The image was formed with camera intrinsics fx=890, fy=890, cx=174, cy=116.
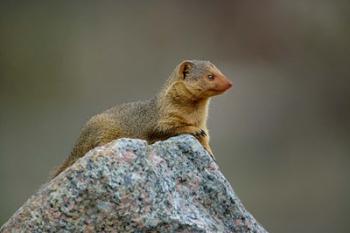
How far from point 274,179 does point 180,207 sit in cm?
410

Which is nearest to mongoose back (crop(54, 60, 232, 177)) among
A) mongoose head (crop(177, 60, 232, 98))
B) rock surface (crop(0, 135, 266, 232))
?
mongoose head (crop(177, 60, 232, 98))

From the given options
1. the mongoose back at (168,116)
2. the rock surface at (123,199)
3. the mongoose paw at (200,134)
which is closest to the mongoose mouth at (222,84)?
the mongoose back at (168,116)

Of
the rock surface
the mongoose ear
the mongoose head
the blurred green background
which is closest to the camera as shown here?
the rock surface

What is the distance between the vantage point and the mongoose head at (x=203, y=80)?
149 inches

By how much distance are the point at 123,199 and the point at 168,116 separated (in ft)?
3.77

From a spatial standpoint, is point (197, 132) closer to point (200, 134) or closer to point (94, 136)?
point (200, 134)

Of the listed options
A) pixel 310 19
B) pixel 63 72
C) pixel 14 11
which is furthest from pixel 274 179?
pixel 14 11

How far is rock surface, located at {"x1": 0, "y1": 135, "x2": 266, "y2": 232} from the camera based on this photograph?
270 cm

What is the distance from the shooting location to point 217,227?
284 centimetres

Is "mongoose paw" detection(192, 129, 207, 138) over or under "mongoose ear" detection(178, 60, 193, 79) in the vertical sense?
under

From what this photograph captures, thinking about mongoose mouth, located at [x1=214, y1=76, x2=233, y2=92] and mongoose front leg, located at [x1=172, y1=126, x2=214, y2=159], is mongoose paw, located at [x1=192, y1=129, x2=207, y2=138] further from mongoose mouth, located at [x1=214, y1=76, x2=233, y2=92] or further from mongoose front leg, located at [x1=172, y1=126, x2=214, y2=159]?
mongoose mouth, located at [x1=214, y1=76, x2=233, y2=92]

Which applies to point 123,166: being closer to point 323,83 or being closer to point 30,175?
point 30,175

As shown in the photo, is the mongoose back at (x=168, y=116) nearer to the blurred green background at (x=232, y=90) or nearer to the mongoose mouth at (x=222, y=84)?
the mongoose mouth at (x=222, y=84)

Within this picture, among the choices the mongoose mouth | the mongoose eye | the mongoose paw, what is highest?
the mongoose eye
